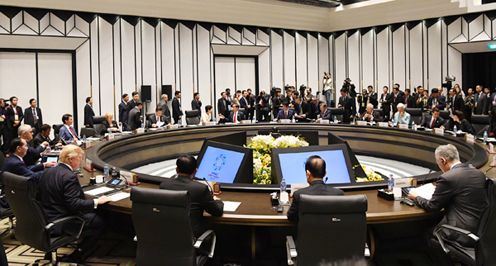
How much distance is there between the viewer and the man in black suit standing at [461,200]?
3336mm

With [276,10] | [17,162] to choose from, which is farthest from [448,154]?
[276,10]

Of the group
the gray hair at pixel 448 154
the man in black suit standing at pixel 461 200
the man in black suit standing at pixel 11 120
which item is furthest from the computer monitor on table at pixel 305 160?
the man in black suit standing at pixel 11 120

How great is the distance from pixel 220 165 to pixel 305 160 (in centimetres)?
94

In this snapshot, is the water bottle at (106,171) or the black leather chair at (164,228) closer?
the black leather chair at (164,228)

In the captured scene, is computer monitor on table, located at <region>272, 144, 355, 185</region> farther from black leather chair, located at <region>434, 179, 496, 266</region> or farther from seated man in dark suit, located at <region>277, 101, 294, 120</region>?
seated man in dark suit, located at <region>277, 101, 294, 120</region>

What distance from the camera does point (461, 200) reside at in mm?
3357

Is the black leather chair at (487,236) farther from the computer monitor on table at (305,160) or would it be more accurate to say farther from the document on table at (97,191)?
the document on table at (97,191)

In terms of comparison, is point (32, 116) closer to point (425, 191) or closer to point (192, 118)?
point (192, 118)

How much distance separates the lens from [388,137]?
9094mm

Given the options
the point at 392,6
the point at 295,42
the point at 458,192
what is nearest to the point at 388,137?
the point at 458,192

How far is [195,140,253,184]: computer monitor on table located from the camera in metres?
5.08

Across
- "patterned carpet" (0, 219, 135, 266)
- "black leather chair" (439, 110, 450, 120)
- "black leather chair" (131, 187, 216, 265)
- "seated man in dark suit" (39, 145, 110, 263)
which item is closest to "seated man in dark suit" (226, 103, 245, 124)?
"black leather chair" (439, 110, 450, 120)

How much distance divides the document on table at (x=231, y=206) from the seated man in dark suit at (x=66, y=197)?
100 cm

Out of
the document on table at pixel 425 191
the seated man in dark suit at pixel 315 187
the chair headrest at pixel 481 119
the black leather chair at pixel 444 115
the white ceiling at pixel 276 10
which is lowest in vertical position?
the document on table at pixel 425 191
